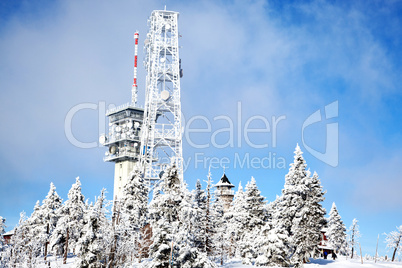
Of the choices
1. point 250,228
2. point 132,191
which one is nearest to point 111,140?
point 132,191

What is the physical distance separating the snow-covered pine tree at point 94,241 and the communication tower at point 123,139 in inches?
1913

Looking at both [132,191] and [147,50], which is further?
[147,50]

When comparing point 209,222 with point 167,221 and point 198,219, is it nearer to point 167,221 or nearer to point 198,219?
point 198,219

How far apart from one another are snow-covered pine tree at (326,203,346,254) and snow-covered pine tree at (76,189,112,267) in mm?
52282

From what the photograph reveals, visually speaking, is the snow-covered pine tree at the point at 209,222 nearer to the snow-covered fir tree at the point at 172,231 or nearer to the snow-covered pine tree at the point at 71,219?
the snow-covered fir tree at the point at 172,231

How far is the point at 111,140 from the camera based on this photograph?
3302 inches

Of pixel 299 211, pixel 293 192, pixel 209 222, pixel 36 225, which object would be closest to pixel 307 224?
pixel 299 211

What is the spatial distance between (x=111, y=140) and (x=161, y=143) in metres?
16.1

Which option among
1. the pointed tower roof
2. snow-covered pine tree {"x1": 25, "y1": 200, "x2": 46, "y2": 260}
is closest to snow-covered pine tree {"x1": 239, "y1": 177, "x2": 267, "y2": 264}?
snow-covered pine tree {"x1": 25, "y1": 200, "x2": 46, "y2": 260}

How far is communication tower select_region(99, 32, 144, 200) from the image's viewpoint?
80.7 meters

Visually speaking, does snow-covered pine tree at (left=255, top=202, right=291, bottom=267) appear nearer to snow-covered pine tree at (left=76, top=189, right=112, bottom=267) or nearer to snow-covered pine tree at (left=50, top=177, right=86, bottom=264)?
snow-covered pine tree at (left=76, top=189, right=112, bottom=267)

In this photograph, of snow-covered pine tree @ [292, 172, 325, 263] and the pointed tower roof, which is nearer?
snow-covered pine tree @ [292, 172, 325, 263]

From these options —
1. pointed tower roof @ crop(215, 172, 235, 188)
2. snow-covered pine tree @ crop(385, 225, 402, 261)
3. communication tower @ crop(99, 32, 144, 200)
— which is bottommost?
snow-covered pine tree @ crop(385, 225, 402, 261)

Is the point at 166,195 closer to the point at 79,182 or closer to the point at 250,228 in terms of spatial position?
the point at 250,228
